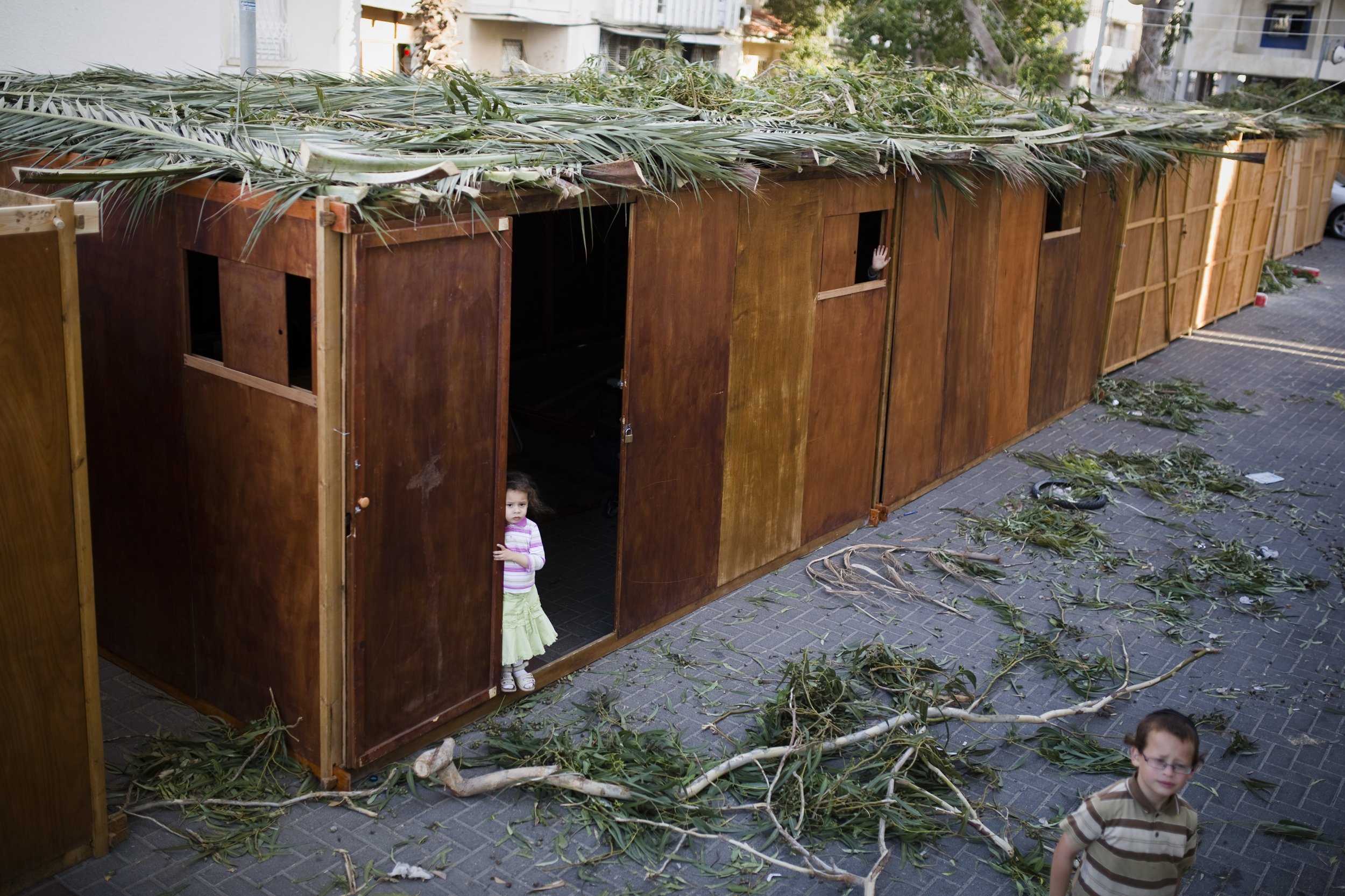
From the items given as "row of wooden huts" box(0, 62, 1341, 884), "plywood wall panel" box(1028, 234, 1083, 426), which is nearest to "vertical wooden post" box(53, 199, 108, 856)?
"row of wooden huts" box(0, 62, 1341, 884)

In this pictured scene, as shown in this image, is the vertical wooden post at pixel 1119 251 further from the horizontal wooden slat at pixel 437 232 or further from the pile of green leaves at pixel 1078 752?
the horizontal wooden slat at pixel 437 232

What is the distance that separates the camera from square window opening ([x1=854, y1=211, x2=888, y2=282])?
29.2ft

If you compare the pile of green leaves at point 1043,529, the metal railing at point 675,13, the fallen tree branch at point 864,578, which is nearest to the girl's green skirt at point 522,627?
the fallen tree branch at point 864,578

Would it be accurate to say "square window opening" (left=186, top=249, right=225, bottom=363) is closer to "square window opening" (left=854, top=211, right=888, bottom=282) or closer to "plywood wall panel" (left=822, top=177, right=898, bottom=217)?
"plywood wall panel" (left=822, top=177, right=898, bottom=217)

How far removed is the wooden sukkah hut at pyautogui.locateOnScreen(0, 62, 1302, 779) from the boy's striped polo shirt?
321 centimetres

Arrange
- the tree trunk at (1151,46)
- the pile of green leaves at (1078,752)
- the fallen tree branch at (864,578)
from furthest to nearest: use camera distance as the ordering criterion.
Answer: the tree trunk at (1151,46) → the fallen tree branch at (864,578) → the pile of green leaves at (1078,752)

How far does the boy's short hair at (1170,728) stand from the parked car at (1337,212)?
26.4 metres

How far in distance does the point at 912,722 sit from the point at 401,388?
3.18 m

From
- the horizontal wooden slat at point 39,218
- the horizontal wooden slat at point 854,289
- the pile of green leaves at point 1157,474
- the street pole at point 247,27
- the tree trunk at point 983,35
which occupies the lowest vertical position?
the pile of green leaves at point 1157,474

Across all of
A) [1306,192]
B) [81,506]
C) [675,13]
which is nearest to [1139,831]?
[81,506]

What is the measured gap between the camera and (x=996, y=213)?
33.6ft

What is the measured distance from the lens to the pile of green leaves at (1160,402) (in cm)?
1286

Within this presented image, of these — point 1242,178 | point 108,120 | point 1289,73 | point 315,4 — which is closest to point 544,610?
point 108,120

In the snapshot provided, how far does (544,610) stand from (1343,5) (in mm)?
38455
